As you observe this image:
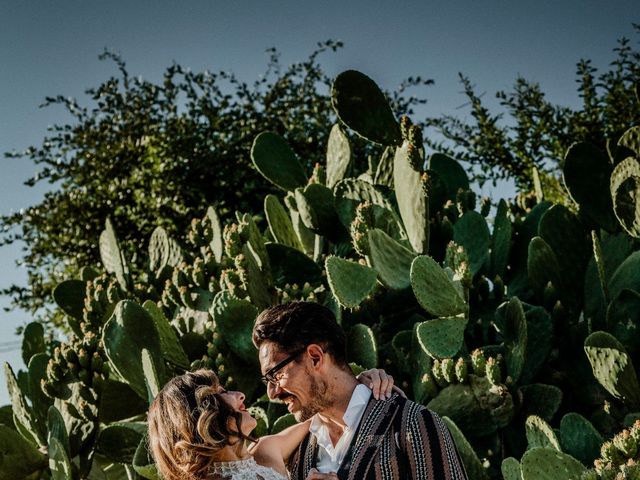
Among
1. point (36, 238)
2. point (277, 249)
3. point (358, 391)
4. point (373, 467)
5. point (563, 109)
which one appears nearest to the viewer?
point (373, 467)

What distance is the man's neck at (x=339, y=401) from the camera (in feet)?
7.84

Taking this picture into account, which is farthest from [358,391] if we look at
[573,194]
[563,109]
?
[563,109]

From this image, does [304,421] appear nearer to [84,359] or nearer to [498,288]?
[498,288]

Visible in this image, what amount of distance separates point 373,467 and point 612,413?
1342 mm

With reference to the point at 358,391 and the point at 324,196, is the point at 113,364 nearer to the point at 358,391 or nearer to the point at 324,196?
the point at 324,196

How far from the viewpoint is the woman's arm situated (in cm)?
250

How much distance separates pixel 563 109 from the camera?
220 inches

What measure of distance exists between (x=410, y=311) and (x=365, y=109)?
0.91 metres

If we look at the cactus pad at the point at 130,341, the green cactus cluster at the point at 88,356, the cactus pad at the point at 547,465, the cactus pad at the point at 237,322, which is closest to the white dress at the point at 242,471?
the cactus pad at the point at 547,465

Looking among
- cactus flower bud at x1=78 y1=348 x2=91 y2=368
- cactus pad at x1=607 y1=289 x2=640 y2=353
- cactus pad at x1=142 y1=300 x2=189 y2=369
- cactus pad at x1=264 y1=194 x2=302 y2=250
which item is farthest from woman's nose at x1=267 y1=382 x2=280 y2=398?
cactus pad at x1=264 y1=194 x2=302 y2=250

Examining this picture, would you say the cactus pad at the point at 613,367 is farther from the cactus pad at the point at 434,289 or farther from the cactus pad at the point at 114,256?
the cactus pad at the point at 114,256

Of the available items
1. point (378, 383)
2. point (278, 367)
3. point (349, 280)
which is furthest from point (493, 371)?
point (278, 367)

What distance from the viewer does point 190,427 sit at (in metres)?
2.22

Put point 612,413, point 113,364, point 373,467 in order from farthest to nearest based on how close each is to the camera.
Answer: point 113,364 < point 612,413 < point 373,467
